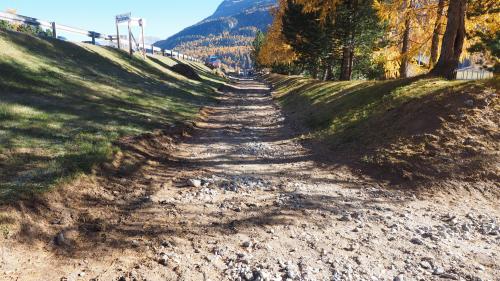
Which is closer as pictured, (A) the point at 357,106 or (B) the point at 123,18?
(A) the point at 357,106

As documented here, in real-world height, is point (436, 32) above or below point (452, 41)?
above

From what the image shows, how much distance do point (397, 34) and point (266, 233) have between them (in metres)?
18.6

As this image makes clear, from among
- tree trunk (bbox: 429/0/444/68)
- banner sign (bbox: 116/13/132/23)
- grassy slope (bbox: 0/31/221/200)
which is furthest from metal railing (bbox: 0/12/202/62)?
tree trunk (bbox: 429/0/444/68)

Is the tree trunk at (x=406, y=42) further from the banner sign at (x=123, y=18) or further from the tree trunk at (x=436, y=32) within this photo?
the banner sign at (x=123, y=18)

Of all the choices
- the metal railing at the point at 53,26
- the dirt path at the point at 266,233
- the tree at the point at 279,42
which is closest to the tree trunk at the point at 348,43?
the tree at the point at 279,42

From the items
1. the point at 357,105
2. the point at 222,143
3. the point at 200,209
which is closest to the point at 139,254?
the point at 200,209

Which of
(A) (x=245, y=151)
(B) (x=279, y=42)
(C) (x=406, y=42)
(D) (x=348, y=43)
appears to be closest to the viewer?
(A) (x=245, y=151)

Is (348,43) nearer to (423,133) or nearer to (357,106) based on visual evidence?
(357,106)

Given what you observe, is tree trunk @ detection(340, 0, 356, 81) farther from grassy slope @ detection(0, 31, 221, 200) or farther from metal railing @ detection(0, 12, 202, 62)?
metal railing @ detection(0, 12, 202, 62)

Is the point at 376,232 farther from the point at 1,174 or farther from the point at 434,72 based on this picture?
the point at 434,72

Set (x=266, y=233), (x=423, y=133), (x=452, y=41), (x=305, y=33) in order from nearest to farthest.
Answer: (x=266, y=233) < (x=423, y=133) < (x=452, y=41) < (x=305, y=33)

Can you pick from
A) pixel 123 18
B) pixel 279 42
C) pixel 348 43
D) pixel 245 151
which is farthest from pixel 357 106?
pixel 279 42

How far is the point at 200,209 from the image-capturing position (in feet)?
24.5

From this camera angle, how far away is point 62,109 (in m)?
13.5
